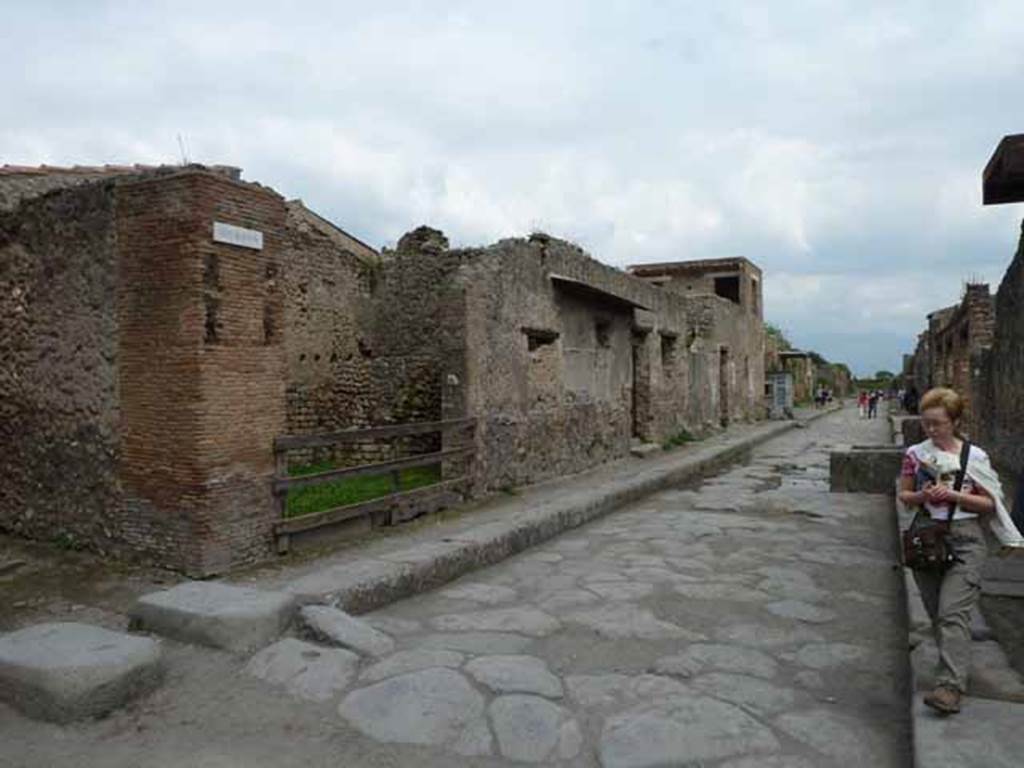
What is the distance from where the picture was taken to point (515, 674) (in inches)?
144

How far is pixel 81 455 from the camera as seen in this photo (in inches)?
234

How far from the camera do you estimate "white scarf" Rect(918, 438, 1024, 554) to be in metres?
2.94

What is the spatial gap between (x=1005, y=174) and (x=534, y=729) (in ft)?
10.2

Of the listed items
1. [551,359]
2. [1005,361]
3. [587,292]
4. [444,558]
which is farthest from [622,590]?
[587,292]

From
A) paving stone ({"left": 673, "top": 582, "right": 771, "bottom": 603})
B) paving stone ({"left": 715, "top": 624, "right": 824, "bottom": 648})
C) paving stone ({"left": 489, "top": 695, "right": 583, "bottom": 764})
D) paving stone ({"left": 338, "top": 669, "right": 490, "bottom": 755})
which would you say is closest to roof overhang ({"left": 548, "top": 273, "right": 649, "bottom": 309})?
paving stone ({"left": 673, "top": 582, "right": 771, "bottom": 603})

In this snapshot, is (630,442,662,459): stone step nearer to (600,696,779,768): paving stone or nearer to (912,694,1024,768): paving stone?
(600,696,779,768): paving stone

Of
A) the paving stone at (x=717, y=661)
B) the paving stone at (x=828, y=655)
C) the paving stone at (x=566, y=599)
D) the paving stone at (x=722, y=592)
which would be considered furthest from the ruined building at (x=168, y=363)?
the paving stone at (x=828, y=655)

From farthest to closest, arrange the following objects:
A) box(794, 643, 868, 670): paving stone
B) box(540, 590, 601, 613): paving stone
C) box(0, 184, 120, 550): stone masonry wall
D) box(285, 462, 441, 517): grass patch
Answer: box(285, 462, 441, 517): grass patch
box(0, 184, 120, 550): stone masonry wall
box(540, 590, 601, 613): paving stone
box(794, 643, 868, 670): paving stone

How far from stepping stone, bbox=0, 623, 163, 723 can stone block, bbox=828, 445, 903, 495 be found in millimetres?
8006

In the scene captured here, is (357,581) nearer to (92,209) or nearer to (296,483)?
(296,483)

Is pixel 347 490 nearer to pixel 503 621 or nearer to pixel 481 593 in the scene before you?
pixel 481 593

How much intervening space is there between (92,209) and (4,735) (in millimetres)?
3893

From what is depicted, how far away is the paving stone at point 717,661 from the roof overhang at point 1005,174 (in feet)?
8.14

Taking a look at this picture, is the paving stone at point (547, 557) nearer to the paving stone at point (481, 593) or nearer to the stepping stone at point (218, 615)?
the paving stone at point (481, 593)
